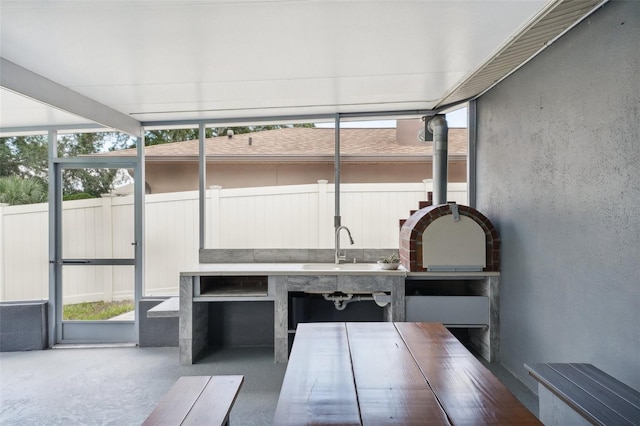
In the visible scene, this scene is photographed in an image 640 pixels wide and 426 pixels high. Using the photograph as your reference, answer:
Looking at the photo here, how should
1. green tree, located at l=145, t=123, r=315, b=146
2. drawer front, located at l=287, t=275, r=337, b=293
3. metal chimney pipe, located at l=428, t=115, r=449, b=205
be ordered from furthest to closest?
Result: 1. green tree, located at l=145, t=123, r=315, b=146
2. metal chimney pipe, located at l=428, t=115, r=449, b=205
3. drawer front, located at l=287, t=275, r=337, b=293

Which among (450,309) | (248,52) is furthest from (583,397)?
(248,52)

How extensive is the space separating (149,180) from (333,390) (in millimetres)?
3923

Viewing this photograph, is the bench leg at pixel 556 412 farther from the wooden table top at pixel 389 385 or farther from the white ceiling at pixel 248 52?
the white ceiling at pixel 248 52

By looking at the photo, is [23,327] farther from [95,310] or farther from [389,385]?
[389,385]

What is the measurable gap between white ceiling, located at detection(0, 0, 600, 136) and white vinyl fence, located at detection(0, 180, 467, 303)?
1035mm

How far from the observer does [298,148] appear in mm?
4676

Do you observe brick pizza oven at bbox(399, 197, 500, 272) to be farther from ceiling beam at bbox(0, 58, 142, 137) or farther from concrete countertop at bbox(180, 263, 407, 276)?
ceiling beam at bbox(0, 58, 142, 137)

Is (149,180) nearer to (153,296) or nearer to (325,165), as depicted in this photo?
(153,296)

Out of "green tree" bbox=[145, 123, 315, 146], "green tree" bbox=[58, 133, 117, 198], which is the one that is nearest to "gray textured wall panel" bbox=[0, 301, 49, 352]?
"green tree" bbox=[58, 133, 117, 198]

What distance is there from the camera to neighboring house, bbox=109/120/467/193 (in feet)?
15.0

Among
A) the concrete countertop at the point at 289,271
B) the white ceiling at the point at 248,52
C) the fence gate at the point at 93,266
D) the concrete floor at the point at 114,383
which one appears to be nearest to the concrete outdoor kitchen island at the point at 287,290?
the concrete countertop at the point at 289,271

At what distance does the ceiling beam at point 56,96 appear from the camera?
2.76 metres

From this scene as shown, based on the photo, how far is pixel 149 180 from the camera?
15.2ft

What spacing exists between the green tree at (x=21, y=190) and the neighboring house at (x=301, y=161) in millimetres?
1045
